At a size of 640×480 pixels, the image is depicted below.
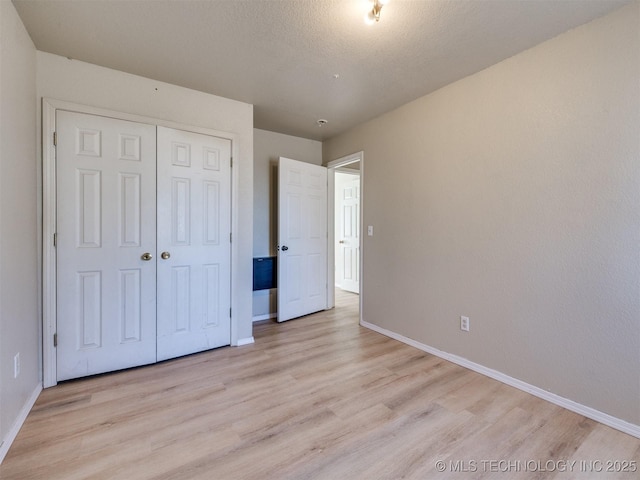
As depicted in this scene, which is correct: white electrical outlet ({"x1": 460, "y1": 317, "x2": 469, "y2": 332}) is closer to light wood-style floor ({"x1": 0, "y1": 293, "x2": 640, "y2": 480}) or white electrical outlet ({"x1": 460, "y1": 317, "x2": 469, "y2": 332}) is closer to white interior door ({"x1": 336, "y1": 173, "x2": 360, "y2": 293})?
light wood-style floor ({"x1": 0, "y1": 293, "x2": 640, "y2": 480})

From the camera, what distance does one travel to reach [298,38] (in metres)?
1.94

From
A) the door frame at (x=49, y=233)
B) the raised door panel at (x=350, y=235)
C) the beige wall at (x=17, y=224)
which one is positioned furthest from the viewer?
the raised door panel at (x=350, y=235)

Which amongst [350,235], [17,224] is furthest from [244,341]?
[350,235]

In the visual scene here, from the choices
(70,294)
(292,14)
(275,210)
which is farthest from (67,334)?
(292,14)

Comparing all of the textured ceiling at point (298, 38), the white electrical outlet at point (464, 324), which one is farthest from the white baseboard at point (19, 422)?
the white electrical outlet at point (464, 324)

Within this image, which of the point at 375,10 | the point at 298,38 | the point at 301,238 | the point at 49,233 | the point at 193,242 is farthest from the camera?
the point at 301,238

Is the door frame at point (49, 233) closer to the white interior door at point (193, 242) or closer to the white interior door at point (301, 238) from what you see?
the white interior door at point (193, 242)

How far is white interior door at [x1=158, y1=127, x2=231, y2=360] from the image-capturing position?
250cm

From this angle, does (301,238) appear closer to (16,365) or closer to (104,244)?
(104,244)

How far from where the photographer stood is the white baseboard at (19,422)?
1.46 meters

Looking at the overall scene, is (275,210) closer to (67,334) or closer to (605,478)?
(67,334)

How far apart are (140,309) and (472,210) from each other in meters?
2.82

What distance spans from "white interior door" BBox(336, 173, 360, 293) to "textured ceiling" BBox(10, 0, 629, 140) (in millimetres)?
2765

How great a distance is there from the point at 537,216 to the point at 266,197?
283cm
